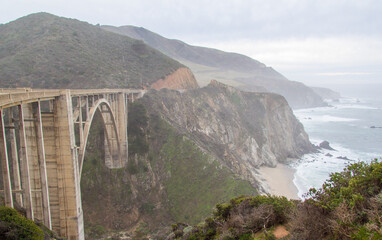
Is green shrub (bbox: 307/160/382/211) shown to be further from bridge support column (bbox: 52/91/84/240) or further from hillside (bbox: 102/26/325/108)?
hillside (bbox: 102/26/325/108)

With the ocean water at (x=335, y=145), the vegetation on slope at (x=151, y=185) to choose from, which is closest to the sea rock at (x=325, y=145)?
the ocean water at (x=335, y=145)

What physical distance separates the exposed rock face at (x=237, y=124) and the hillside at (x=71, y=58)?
326 inches

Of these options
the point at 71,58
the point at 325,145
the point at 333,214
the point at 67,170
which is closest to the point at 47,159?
the point at 67,170

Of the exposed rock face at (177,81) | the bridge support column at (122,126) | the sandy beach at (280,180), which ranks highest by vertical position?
the exposed rock face at (177,81)

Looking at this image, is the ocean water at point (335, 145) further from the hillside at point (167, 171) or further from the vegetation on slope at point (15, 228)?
the vegetation on slope at point (15, 228)

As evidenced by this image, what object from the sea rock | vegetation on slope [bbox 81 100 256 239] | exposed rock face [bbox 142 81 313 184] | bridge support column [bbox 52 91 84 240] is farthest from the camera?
the sea rock

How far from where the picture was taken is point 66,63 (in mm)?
44281

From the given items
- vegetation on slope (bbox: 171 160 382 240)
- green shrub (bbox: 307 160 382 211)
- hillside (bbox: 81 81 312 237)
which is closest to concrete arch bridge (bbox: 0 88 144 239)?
hillside (bbox: 81 81 312 237)

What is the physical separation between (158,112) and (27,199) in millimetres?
26783

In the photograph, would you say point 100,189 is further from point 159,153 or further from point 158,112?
point 158,112

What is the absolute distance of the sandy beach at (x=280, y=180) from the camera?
35781 millimetres

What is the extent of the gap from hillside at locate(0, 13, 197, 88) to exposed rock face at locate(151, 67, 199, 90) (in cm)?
60

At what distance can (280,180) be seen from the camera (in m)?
40.7

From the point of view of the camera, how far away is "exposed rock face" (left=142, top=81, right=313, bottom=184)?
1587 inches
